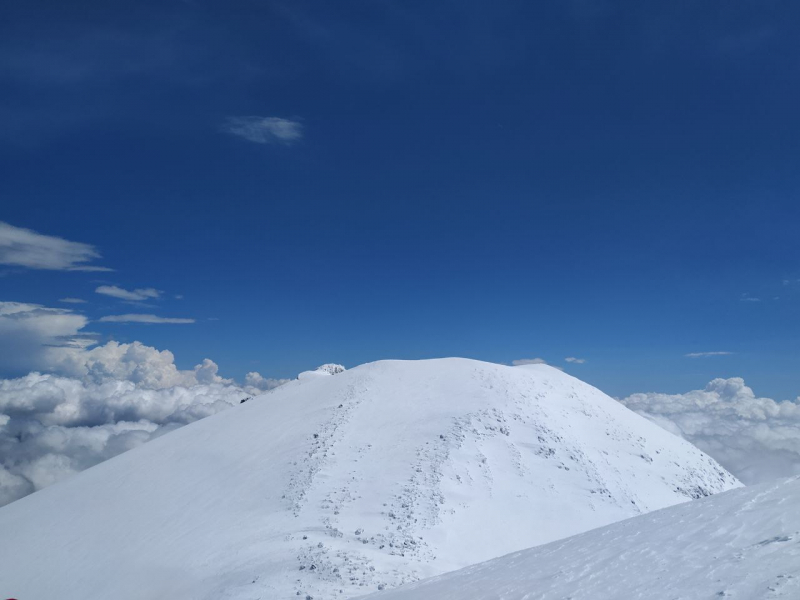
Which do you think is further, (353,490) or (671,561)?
(353,490)

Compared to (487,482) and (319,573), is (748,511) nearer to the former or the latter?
(319,573)

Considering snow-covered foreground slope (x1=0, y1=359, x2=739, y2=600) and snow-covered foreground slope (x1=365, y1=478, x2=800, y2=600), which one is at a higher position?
snow-covered foreground slope (x1=0, y1=359, x2=739, y2=600)

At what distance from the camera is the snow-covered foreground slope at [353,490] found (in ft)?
63.2

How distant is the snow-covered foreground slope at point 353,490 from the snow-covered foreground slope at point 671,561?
637cm

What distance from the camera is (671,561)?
29.9 ft

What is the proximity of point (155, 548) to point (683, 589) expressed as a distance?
2208 centimetres

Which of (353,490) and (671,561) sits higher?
(353,490)

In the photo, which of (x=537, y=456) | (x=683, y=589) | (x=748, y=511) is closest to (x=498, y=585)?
(x=683, y=589)

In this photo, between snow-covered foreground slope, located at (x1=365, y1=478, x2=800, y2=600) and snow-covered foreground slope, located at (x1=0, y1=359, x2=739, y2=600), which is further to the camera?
snow-covered foreground slope, located at (x1=0, y1=359, x2=739, y2=600)

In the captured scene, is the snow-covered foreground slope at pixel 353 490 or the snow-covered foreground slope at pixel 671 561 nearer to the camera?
the snow-covered foreground slope at pixel 671 561

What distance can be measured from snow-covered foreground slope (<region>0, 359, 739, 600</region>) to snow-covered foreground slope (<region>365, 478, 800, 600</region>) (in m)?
6.37

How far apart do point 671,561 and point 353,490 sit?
1595 centimetres

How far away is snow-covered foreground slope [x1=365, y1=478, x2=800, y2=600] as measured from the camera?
7527 millimetres

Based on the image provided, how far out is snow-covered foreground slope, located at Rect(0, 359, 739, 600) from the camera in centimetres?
1927
